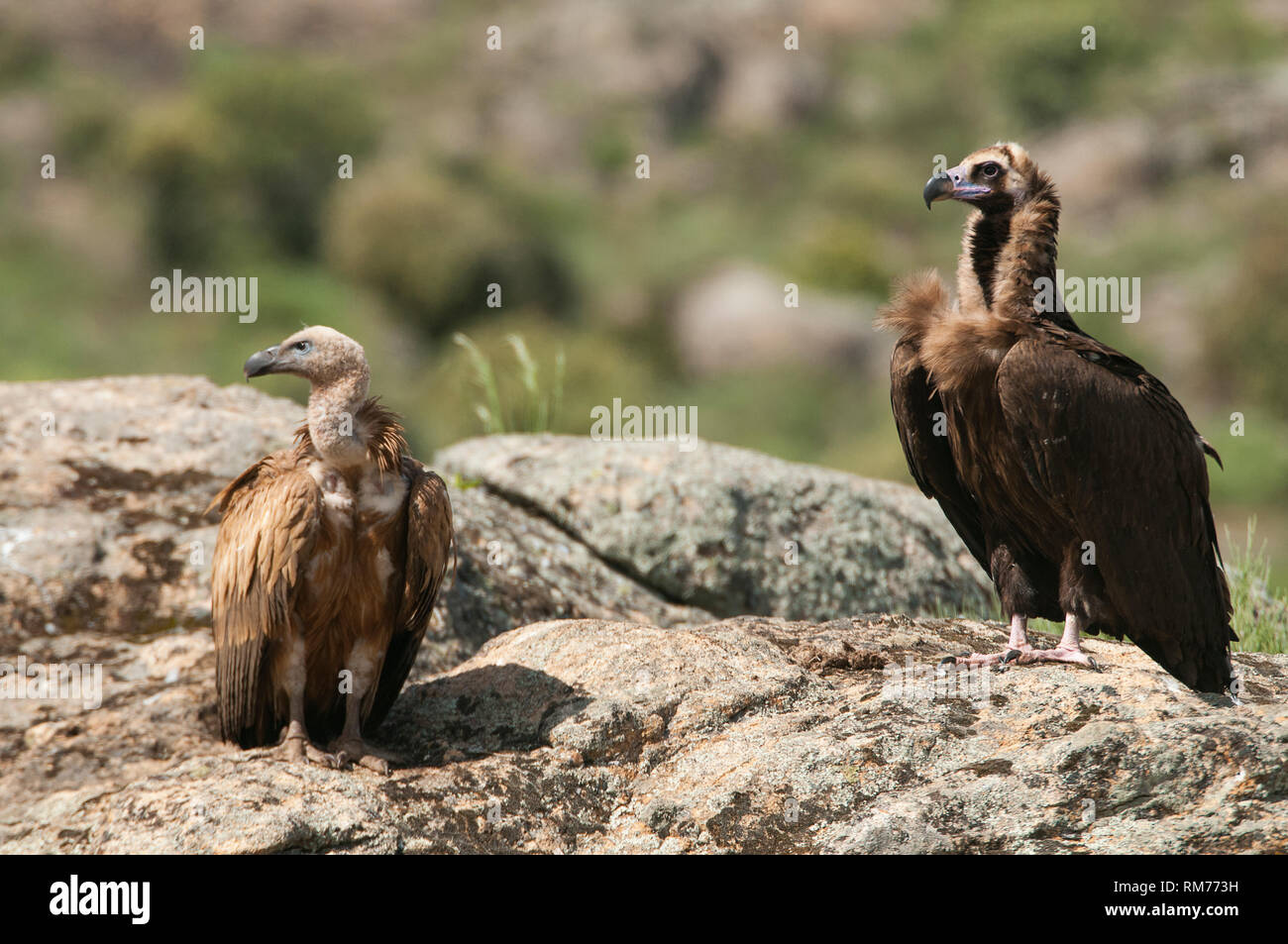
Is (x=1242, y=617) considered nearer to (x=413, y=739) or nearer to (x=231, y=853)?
(x=413, y=739)

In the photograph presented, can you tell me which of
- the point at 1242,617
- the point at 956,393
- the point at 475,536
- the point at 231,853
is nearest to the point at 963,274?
the point at 956,393

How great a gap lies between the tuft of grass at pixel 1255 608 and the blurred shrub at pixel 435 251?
39.2m

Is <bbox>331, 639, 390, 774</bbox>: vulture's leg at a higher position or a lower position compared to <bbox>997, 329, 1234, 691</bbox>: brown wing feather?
lower

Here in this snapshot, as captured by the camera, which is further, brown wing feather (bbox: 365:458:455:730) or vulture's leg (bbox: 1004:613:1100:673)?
vulture's leg (bbox: 1004:613:1100:673)

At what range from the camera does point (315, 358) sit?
19.9 feet

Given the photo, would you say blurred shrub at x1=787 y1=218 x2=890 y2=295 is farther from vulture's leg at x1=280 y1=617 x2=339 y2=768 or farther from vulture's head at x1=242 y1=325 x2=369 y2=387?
vulture's leg at x1=280 y1=617 x2=339 y2=768

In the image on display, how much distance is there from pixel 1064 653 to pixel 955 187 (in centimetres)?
220

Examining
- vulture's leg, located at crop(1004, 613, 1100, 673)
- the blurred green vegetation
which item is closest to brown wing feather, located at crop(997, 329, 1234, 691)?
vulture's leg, located at crop(1004, 613, 1100, 673)

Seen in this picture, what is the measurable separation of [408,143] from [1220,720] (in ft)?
185

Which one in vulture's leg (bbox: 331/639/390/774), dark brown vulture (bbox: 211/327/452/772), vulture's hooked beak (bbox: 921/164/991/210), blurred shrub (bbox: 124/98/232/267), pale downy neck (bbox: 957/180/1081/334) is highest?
blurred shrub (bbox: 124/98/232/267)

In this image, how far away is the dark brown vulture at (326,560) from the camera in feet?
19.5

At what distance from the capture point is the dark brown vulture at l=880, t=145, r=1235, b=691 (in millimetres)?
5902

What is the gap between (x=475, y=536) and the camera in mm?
8398

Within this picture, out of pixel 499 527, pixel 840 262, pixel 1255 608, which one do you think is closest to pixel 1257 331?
pixel 840 262
